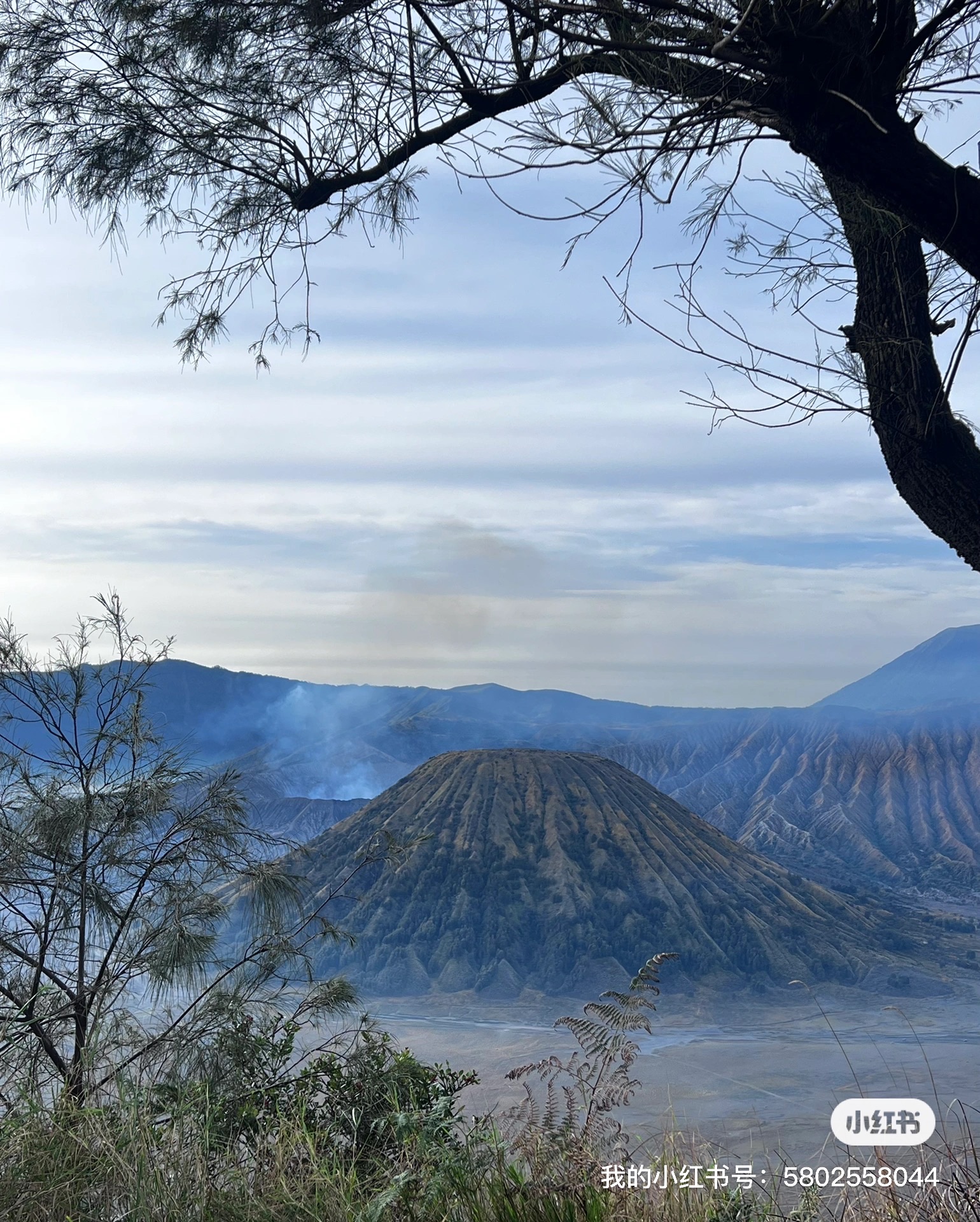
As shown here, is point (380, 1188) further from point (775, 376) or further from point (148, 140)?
point (148, 140)

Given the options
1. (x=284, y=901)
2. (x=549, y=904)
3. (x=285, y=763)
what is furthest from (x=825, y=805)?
(x=284, y=901)

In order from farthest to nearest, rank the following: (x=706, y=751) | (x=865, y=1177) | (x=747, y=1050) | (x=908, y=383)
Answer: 1. (x=706, y=751)
2. (x=747, y=1050)
3. (x=908, y=383)
4. (x=865, y=1177)

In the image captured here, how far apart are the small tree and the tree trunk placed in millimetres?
2679

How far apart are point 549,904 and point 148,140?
1322 inches

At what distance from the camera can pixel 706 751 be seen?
5084 centimetres

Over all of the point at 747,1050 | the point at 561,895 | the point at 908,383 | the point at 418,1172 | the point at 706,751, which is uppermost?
the point at 908,383

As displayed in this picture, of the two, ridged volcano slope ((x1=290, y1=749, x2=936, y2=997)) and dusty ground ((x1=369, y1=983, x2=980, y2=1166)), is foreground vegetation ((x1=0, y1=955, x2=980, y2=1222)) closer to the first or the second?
dusty ground ((x1=369, y1=983, x2=980, y2=1166))

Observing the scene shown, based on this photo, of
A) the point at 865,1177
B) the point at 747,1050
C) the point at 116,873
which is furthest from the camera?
the point at 747,1050

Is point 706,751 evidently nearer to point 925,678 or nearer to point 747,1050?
point 925,678

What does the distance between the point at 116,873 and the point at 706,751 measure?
48.3 metres

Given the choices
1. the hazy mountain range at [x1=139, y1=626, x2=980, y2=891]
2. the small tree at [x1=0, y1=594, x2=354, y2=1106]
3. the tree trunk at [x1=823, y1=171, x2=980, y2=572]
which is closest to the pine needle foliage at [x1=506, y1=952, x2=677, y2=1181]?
the tree trunk at [x1=823, y1=171, x2=980, y2=572]

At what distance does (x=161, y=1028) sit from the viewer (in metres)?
4.20

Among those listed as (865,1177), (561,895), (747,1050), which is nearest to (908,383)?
(865,1177)

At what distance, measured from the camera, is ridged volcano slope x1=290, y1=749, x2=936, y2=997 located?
107 ft
